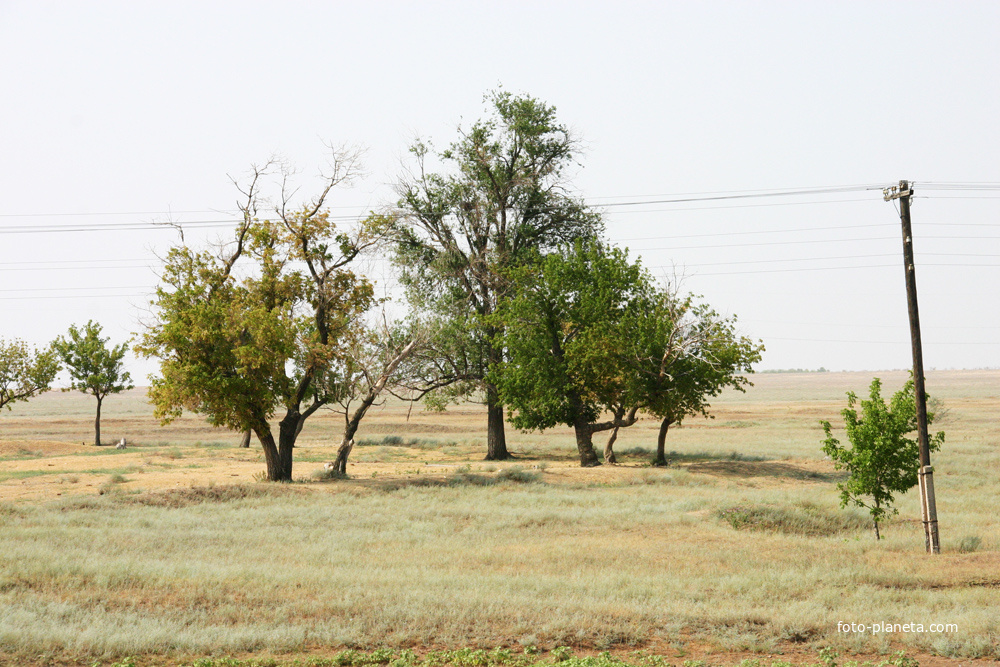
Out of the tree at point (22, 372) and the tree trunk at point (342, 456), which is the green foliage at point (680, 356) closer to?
the tree trunk at point (342, 456)

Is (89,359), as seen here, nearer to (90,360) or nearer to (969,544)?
(90,360)

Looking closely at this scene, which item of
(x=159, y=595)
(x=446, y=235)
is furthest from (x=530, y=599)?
(x=446, y=235)

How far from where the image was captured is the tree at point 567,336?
35719 millimetres

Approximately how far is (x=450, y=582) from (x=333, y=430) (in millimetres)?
58301

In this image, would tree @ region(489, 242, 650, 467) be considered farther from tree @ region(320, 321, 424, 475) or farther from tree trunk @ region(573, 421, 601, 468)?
tree @ region(320, 321, 424, 475)

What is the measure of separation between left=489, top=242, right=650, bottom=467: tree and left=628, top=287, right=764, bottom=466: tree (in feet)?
3.63

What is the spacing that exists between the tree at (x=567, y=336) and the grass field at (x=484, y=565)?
3.51m

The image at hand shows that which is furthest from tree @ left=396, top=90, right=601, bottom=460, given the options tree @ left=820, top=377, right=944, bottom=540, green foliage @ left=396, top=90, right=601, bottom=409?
tree @ left=820, top=377, right=944, bottom=540

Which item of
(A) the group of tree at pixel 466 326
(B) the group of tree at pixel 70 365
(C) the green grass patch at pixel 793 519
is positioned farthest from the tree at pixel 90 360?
(C) the green grass patch at pixel 793 519

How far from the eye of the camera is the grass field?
35.9 ft

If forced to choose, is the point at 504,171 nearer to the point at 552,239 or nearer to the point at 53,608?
the point at 552,239

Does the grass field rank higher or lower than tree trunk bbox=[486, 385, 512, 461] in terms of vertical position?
lower

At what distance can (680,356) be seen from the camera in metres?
34.4

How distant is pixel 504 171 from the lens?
133 ft
